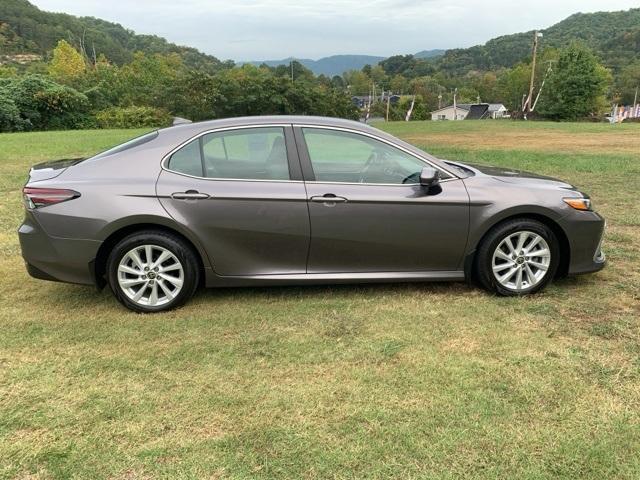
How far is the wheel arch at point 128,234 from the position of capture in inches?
155

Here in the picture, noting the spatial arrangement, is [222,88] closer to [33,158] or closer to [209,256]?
[33,158]

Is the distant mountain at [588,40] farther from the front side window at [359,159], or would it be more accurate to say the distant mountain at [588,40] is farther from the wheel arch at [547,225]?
the front side window at [359,159]

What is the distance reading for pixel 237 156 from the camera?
4105mm

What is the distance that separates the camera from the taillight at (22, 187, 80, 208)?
3896mm

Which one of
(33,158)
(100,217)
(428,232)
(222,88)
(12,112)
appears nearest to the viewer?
(100,217)

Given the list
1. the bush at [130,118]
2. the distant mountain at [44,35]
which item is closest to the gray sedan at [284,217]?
the bush at [130,118]

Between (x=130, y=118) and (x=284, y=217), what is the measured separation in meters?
33.3

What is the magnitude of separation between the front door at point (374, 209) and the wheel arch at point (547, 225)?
9cm

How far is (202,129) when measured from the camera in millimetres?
4141

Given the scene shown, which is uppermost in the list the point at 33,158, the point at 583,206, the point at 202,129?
the point at 202,129

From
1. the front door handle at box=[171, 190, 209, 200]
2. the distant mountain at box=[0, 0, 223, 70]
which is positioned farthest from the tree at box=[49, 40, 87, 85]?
the front door handle at box=[171, 190, 209, 200]

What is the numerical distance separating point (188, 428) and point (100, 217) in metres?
1.85

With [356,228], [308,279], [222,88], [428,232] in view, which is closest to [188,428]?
[308,279]

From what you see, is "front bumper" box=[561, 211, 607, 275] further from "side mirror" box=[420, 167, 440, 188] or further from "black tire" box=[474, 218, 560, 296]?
"side mirror" box=[420, 167, 440, 188]
